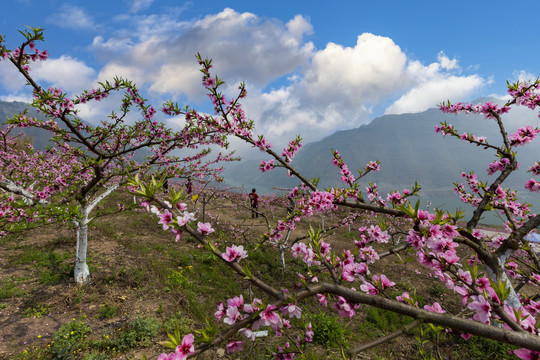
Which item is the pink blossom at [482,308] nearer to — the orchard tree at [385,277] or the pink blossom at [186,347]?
the orchard tree at [385,277]

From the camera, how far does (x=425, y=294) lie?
1029 centimetres

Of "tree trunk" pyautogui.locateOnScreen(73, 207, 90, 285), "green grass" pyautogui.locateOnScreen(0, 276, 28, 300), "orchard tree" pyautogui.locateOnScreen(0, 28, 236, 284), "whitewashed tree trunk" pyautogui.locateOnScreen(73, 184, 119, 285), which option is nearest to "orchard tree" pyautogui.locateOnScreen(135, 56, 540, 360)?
"orchard tree" pyautogui.locateOnScreen(0, 28, 236, 284)

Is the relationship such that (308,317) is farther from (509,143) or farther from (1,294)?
(1,294)

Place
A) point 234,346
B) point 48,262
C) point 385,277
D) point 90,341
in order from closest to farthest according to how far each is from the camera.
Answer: point 234,346
point 385,277
point 90,341
point 48,262

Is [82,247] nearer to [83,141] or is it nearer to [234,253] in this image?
[83,141]

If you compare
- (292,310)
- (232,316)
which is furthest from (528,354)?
(232,316)

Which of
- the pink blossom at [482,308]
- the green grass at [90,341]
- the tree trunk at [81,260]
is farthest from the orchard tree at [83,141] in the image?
the pink blossom at [482,308]

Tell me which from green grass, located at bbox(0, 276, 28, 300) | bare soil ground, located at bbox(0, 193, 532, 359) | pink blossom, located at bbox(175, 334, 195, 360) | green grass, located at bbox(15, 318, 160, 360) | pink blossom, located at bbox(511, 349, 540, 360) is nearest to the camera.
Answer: pink blossom, located at bbox(511, 349, 540, 360)

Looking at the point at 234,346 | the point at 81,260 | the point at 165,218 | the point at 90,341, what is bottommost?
the point at 90,341

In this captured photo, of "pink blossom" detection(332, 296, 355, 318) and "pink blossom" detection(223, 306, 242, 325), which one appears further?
"pink blossom" detection(332, 296, 355, 318)

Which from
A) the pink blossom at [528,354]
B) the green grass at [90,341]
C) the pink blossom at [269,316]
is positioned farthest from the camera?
the green grass at [90,341]

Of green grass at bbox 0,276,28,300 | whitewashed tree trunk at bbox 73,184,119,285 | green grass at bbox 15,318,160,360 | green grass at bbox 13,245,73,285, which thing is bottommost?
green grass at bbox 15,318,160,360

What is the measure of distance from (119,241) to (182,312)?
6.31 metres

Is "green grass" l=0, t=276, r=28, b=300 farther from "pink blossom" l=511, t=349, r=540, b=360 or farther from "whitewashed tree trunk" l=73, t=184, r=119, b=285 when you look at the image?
"pink blossom" l=511, t=349, r=540, b=360
